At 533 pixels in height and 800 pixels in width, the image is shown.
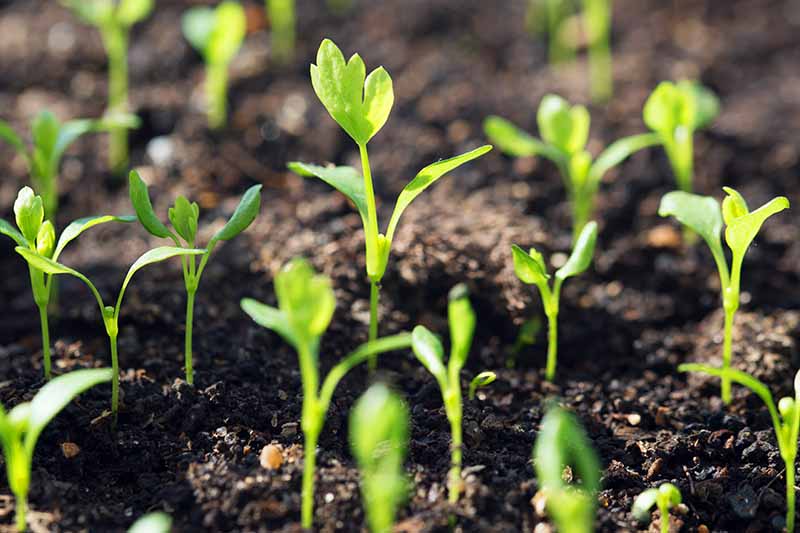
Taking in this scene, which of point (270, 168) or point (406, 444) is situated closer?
point (406, 444)

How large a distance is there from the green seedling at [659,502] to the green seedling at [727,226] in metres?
0.33

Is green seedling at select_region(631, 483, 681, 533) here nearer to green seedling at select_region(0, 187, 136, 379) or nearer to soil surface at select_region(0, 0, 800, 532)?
soil surface at select_region(0, 0, 800, 532)

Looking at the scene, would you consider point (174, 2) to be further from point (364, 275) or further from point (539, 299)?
point (539, 299)

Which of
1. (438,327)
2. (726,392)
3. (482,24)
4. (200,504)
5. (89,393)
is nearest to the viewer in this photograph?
(200,504)

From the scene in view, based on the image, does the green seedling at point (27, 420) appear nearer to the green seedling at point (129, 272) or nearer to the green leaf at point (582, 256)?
the green seedling at point (129, 272)

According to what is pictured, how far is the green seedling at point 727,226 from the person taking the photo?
1461 mm

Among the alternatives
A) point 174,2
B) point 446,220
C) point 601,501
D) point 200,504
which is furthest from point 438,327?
point 174,2

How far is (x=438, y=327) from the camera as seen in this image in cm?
180

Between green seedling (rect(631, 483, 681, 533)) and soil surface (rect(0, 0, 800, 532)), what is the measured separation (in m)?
0.03

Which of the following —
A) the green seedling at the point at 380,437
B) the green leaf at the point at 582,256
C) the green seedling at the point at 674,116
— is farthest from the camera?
the green seedling at the point at 674,116

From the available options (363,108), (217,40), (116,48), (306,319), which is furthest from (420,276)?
(116,48)

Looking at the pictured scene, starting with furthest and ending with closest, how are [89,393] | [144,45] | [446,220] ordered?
[144,45] < [446,220] < [89,393]

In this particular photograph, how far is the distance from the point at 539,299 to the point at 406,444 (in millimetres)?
514

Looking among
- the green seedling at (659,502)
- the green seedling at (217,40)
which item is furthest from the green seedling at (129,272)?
the green seedling at (217,40)
